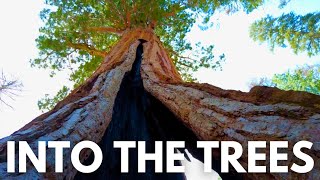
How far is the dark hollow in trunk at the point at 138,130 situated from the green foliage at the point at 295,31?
21.8ft

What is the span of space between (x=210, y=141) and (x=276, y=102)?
58 centimetres

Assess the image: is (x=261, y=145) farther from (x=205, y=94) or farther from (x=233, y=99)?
(x=205, y=94)

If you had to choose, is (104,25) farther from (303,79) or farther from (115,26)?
(303,79)

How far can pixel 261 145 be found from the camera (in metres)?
1.63

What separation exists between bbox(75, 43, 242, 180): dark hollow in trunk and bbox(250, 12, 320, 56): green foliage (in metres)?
6.64

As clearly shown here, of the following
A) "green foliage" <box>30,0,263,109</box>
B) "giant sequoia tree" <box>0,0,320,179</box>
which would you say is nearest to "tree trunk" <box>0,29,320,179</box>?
"giant sequoia tree" <box>0,0,320,179</box>

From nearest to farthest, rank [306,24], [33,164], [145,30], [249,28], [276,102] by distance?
[33,164] → [276,102] → [145,30] → [306,24] → [249,28]

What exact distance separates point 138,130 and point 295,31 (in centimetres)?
732

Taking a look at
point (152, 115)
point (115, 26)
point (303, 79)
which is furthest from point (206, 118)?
point (303, 79)

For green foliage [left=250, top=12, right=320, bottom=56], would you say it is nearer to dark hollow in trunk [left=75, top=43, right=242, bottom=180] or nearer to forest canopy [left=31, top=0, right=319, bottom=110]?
forest canopy [left=31, top=0, right=319, bottom=110]

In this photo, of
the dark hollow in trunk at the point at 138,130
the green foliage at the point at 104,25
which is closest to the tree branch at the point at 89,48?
the green foliage at the point at 104,25

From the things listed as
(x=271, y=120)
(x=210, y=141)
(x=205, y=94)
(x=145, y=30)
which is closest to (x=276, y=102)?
(x=271, y=120)

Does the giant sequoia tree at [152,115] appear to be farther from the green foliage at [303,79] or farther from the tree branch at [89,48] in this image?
the green foliage at [303,79]

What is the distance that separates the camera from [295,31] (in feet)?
29.1
